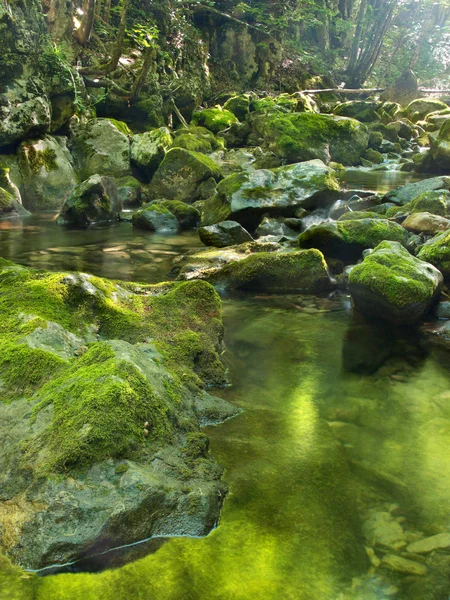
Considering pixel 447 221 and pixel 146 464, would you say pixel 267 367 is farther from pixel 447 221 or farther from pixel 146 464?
pixel 447 221

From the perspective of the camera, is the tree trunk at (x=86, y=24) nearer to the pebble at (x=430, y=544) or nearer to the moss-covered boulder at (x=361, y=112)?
the moss-covered boulder at (x=361, y=112)

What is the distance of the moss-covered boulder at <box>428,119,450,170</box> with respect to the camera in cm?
1627

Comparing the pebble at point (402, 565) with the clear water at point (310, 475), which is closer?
the clear water at point (310, 475)

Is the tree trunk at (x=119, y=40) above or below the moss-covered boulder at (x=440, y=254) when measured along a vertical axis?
above

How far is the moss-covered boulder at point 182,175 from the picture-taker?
13.3 metres

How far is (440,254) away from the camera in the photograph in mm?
6531

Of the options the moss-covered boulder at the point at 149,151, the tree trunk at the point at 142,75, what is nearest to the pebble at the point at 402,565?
the moss-covered boulder at the point at 149,151

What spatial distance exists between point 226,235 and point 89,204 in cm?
440

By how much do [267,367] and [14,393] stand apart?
2243 mm

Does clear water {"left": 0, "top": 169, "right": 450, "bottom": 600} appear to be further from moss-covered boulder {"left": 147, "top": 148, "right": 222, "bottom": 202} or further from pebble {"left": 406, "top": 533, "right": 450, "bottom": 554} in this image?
moss-covered boulder {"left": 147, "top": 148, "right": 222, "bottom": 202}

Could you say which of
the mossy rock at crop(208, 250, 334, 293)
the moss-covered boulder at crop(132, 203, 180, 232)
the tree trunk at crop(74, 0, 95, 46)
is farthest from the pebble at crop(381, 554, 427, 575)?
the tree trunk at crop(74, 0, 95, 46)

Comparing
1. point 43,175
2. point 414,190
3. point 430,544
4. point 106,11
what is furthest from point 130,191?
point 106,11

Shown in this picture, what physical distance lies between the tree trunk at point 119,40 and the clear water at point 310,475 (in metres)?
16.0

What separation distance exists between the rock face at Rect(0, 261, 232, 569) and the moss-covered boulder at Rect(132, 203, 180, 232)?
7.11 meters
